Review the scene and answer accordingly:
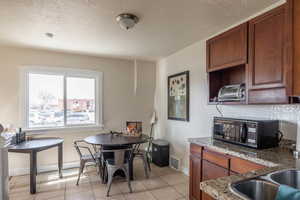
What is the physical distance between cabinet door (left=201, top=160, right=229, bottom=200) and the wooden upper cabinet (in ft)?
3.85

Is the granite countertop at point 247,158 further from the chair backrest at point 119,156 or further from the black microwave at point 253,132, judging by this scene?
the chair backrest at point 119,156

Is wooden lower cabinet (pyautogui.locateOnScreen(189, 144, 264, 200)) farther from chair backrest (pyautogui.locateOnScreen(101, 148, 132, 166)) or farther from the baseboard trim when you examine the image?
the baseboard trim

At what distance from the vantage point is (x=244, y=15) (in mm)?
2139

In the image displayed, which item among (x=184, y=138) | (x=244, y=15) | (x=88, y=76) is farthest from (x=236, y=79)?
(x=88, y=76)

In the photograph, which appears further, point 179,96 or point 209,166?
point 179,96

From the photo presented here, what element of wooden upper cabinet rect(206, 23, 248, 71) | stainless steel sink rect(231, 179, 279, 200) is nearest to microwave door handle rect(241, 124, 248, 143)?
wooden upper cabinet rect(206, 23, 248, 71)

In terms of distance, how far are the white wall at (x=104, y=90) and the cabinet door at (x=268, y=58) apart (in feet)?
9.45

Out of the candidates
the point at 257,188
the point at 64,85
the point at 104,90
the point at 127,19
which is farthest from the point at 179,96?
the point at 257,188

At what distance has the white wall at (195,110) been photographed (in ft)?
6.15

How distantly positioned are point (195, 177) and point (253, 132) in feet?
3.10

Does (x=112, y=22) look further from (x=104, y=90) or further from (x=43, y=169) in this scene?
(x=43, y=169)

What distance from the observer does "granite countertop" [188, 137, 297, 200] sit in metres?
0.93

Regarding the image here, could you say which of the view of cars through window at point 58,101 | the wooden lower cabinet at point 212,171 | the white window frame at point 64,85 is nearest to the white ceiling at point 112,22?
the white window frame at point 64,85

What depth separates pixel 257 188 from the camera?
3.38ft
